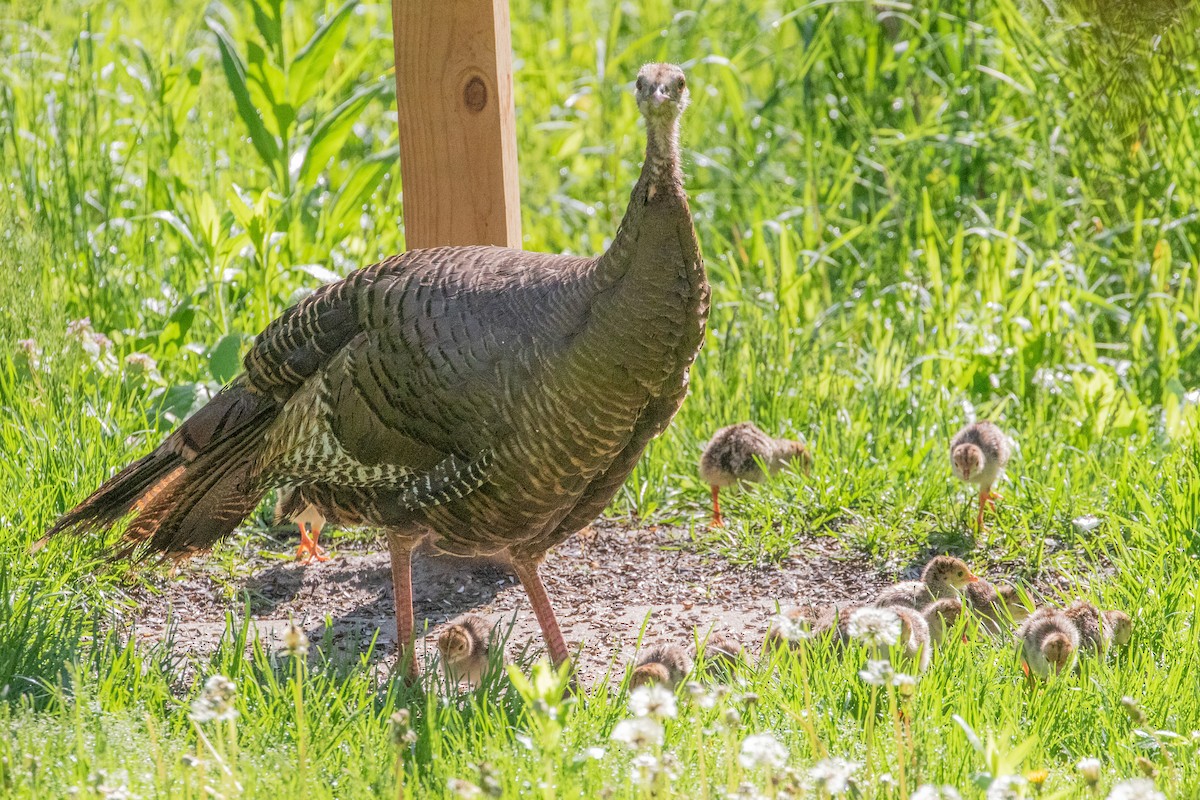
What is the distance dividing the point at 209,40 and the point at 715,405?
198 inches

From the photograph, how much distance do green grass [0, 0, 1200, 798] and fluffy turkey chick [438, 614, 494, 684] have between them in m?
0.23

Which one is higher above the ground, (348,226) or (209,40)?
(209,40)

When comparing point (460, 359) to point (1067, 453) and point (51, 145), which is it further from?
point (51, 145)

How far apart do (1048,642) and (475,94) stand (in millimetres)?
2579

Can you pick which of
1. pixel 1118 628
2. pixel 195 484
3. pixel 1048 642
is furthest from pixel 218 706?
pixel 1118 628

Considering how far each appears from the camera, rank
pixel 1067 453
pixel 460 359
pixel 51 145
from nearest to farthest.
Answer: pixel 460 359
pixel 1067 453
pixel 51 145

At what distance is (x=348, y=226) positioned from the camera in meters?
6.35

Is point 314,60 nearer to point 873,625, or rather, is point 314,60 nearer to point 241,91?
point 241,91

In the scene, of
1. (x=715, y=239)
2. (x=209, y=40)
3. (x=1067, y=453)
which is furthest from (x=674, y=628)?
(x=209, y=40)

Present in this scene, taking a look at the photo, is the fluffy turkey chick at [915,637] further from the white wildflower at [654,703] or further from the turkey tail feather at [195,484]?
the turkey tail feather at [195,484]

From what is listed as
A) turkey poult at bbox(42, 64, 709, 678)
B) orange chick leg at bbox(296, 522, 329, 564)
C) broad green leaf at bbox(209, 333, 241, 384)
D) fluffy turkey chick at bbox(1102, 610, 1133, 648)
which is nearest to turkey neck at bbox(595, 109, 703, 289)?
turkey poult at bbox(42, 64, 709, 678)

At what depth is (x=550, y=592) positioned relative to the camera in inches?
210

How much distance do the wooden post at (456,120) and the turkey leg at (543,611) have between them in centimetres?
121

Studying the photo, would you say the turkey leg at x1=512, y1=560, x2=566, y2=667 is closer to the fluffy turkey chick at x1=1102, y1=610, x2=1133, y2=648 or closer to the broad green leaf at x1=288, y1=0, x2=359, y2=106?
the fluffy turkey chick at x1=1102, y1=610, x2=1133, y2=648
